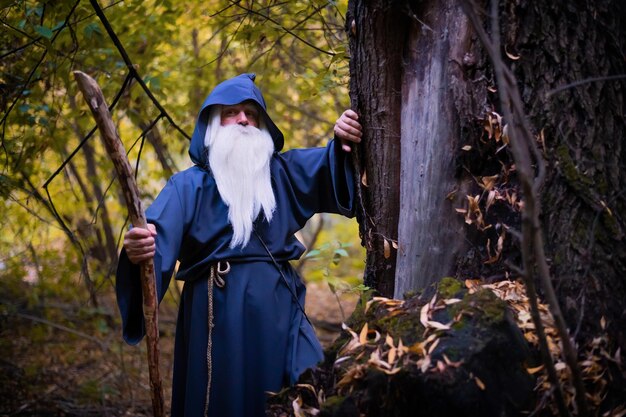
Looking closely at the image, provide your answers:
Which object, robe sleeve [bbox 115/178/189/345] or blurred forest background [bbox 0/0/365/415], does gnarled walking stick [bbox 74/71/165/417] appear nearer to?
robe sleeve [bbox 115/178/189/345]

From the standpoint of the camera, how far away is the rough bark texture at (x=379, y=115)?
2684 mm

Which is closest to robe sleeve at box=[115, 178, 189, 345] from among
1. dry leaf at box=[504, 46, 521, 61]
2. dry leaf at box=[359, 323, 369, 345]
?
dry leaf at box=[359, 323, 369, 345]

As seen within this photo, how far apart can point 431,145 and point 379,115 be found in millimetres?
348

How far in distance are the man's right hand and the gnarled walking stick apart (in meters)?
0.03

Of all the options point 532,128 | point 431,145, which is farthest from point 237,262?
point 532,128

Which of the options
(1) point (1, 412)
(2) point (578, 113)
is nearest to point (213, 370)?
(2) point (578, 113)

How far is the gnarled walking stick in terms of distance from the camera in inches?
89.0

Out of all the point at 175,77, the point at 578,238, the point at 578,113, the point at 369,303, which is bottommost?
the point at 369,303

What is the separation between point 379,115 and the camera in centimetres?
281

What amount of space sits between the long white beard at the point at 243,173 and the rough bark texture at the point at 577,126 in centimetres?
149

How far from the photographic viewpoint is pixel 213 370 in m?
3.18

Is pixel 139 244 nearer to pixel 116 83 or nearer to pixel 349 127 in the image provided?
pixel 349 127

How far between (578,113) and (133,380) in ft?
16.1

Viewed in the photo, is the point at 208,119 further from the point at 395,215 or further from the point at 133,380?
the point at 133,380
